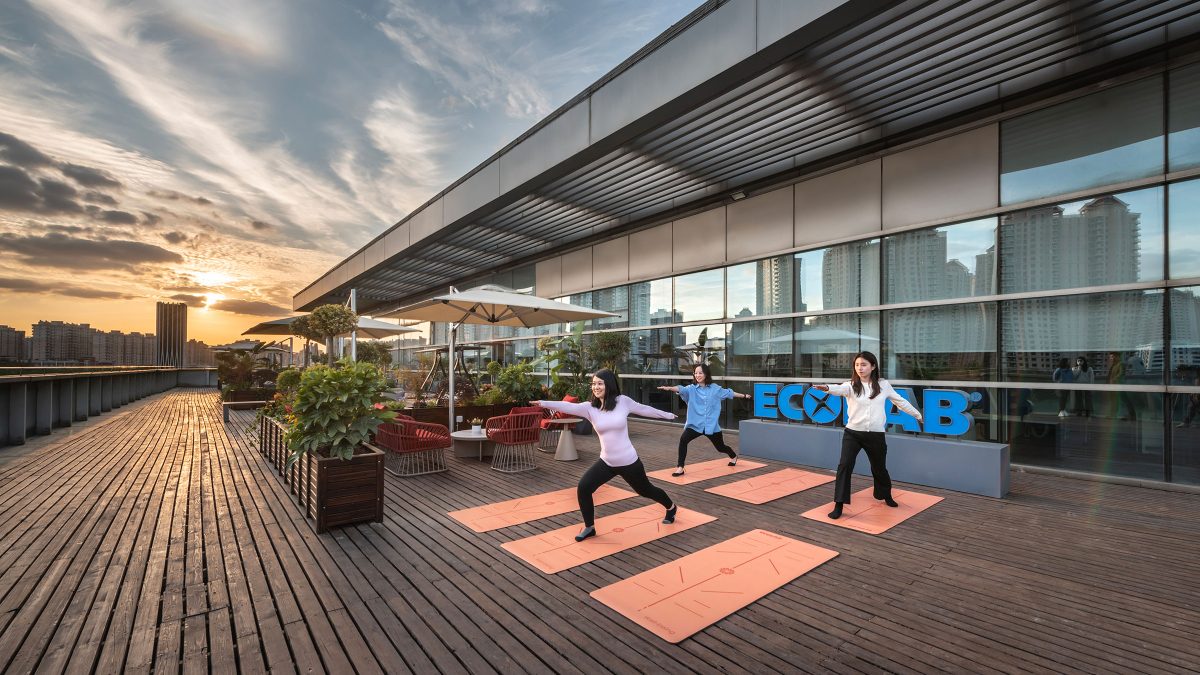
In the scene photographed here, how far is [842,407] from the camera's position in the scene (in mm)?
9523

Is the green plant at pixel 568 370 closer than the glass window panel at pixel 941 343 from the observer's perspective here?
No

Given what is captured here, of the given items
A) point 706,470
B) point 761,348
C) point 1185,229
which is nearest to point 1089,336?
point 1185,229

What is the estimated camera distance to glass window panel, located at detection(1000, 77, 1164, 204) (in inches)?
267

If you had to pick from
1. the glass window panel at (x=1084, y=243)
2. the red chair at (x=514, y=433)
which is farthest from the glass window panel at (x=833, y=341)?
the red chair at (x=514, y=433)

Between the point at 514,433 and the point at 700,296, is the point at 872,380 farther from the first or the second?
the point at 700,296

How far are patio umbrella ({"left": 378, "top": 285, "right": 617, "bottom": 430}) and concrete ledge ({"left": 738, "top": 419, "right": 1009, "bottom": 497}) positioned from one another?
4.33 metres

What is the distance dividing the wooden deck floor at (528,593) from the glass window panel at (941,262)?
3.69 meters

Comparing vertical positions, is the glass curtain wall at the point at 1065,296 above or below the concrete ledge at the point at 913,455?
above

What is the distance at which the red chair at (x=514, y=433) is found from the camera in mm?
7275

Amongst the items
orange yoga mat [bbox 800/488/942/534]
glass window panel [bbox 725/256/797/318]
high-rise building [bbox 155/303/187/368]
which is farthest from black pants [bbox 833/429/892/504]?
high-rise building [bbox 155/303/187/368]

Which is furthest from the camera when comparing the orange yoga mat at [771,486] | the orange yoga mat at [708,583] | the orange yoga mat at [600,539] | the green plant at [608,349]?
the green plant at [608,349]

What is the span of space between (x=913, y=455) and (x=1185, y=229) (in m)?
4.54

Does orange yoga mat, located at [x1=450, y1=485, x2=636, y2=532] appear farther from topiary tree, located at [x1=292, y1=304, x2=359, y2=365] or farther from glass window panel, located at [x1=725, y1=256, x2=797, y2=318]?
topiary tree, located at [x1=292, y1=304, x2=359, y2=365]

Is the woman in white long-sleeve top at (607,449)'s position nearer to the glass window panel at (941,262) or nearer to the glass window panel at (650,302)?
the glass window panel at (941,262)
